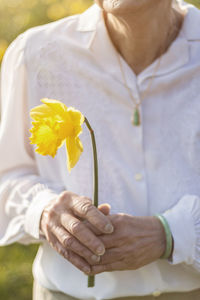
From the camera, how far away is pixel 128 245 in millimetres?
1643

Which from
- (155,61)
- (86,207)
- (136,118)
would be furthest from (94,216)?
(155,61)

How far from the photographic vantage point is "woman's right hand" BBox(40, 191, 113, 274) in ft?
5.21

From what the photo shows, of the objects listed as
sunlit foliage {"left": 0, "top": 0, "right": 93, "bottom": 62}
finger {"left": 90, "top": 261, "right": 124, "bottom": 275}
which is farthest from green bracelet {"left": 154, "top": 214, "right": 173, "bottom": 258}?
sunlit foliage {"left": 0, "top": 0, "right": 93, "bottom": 62}

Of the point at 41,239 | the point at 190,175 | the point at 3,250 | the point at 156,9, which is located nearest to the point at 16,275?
the point at 3,250

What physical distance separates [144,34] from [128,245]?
660mm

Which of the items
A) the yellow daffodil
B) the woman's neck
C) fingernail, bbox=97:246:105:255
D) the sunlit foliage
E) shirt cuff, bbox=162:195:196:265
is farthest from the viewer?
the sunlit foliage

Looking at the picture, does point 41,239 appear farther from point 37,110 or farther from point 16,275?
point 16,275

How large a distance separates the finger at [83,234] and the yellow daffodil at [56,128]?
0.87ft

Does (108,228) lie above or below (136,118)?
below

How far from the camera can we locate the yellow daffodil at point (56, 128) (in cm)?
137

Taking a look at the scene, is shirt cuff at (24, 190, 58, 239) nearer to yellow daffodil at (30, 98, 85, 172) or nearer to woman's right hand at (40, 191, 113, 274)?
woman's right hand at (40, 191, 113, 274)

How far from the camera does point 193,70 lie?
1.84 m

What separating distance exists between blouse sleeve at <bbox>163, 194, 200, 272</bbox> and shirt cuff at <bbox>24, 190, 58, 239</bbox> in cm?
36

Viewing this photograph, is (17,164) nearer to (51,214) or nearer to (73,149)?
(51,214)
